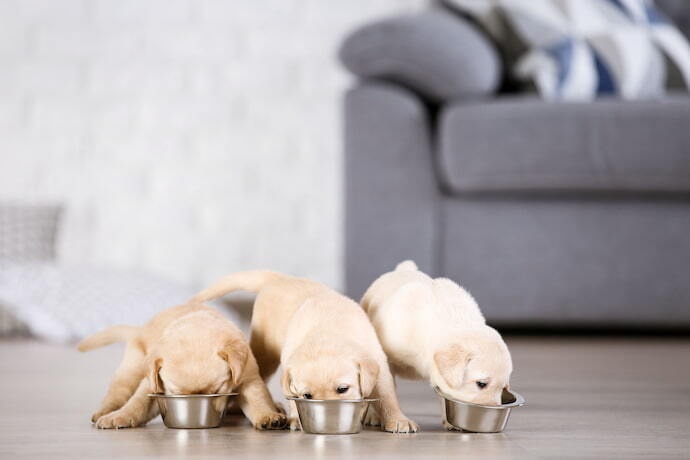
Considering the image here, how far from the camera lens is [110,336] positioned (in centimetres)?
103

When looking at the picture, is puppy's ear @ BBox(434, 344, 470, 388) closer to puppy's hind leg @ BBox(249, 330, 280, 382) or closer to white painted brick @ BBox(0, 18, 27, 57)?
puppy's hind leg @ BBox(249, 330, 280, 382)

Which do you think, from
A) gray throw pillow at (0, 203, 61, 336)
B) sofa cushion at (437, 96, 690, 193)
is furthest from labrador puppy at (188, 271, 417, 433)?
gray throw pillow at (0, 203, 61, 336)

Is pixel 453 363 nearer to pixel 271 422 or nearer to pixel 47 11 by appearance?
pixel 271 422

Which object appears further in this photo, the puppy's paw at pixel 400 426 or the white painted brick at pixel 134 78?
the white painted brick at pixel 134 78

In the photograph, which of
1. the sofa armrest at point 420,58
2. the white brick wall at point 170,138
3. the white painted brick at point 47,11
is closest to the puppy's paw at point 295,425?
the sofa armrest at point 420,58

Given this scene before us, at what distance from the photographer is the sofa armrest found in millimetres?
2018

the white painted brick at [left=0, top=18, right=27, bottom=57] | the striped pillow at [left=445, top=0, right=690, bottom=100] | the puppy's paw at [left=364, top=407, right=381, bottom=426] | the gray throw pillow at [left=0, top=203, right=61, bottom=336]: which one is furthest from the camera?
the white painted brick at [left=0, top=18, right=27, bottom=57]

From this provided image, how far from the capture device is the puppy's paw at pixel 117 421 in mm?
842

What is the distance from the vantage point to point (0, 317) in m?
1.96

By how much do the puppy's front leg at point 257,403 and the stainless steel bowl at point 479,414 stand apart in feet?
0.55

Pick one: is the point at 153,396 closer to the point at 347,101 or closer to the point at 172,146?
the point at 347,101

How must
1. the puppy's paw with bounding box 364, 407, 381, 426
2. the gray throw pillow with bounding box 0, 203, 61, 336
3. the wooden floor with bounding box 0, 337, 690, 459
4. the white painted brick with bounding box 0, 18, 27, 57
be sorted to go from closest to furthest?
the wooden floor with bounding box 0, 337, 690, 459, the puppy's paw with bounding box 364, 407, 381, 426, the gray throw pillow with bounding box 0, 203, 61, 336, the white painted brick with bounding box 0, 18, 27, 57

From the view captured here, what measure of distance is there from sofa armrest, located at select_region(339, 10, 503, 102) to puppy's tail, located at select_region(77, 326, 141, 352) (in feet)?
3.92

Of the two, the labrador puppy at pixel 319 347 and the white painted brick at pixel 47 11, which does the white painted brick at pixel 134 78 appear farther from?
the labrador puppy at pixel 319 347
